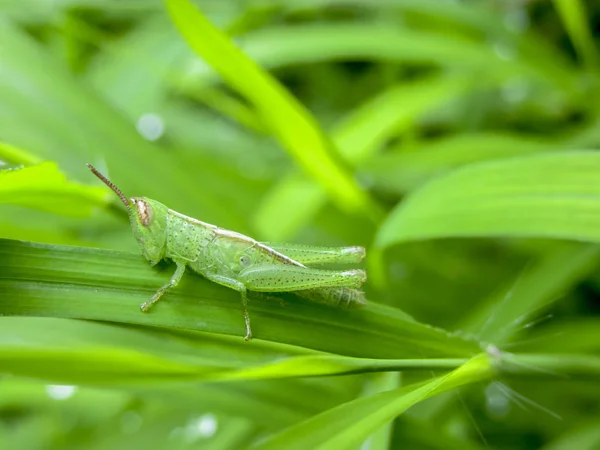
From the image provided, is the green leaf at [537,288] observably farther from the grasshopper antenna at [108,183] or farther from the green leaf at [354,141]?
the grasshopper antenna at [108,183]

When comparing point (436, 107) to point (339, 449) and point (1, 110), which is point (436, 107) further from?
point (339, 449)

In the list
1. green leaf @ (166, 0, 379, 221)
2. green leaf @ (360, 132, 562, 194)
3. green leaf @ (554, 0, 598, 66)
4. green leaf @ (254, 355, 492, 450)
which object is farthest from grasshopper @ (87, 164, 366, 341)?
green leaf @ (554, 0, 598, 66)

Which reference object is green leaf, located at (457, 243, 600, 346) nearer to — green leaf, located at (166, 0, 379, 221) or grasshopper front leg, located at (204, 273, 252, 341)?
green leaf, located at (166, 0, 379, 221)

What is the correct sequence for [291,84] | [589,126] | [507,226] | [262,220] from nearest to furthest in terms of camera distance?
1. [507,226]
2. [262,220]
3. [589,126]
4. [291,84]

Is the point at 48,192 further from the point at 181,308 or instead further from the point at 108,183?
the point at 181,308

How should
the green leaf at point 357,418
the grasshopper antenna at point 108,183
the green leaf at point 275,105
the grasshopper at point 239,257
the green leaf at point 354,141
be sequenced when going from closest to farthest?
the green leaf at point 357,418, the grasshopper antenna at point 108,183, the grasshopper at point 239,257, the green leaf at point 275,105, the green leaf at point 354,141

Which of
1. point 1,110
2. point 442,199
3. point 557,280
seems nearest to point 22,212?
point 1,110

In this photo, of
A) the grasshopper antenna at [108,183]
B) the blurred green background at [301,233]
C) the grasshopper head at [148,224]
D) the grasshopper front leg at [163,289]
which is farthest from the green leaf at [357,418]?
the grasshopper antenna at [108,183]

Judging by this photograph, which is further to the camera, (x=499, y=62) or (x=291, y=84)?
(x=291, y=84)
